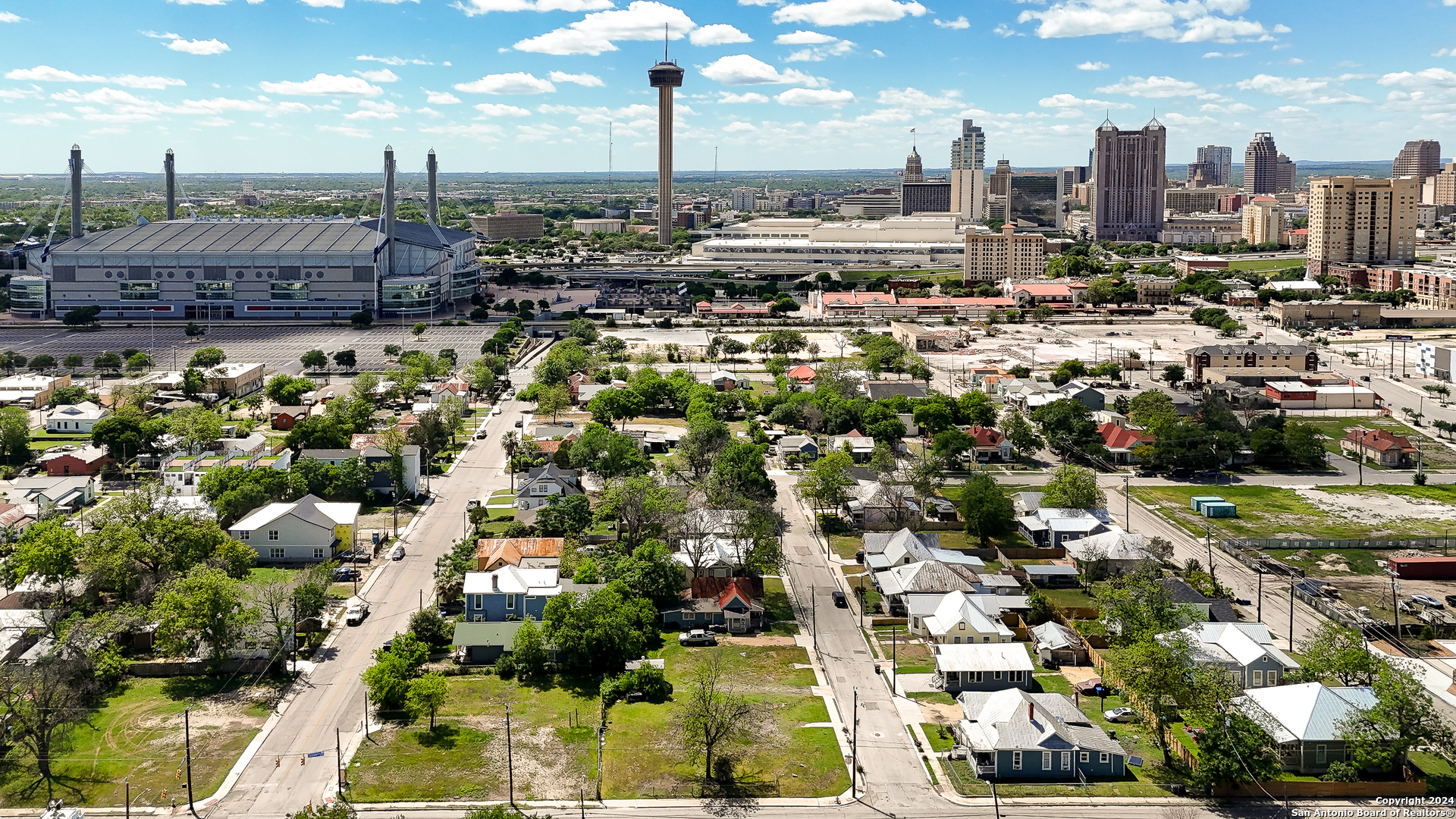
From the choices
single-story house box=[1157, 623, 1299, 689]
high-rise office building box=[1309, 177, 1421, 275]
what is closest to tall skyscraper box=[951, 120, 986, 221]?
high-rise office building box=[1309, 177, 1421, 275]

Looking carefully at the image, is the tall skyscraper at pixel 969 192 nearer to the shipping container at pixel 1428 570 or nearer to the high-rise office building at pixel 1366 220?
the high-rise office building at pixel 1366 220

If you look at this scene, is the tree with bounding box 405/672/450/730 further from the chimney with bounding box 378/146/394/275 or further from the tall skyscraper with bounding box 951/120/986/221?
the tall skyscraper with bounding box 951/120/986/221

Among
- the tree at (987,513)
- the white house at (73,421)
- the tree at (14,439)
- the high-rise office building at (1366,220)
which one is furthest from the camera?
the high-rise office building at (1366,220)

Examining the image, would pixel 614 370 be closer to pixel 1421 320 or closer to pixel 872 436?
pixel 872 436

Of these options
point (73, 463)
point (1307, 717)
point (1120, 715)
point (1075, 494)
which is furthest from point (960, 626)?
point (73, 463)

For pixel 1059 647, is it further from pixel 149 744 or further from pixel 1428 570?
pixel 149 744

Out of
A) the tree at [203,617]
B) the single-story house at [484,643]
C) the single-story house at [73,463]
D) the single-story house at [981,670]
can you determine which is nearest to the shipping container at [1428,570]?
the single-story house at [981,670]
